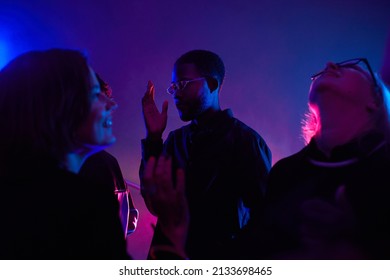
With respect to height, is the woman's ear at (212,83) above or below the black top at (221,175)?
above

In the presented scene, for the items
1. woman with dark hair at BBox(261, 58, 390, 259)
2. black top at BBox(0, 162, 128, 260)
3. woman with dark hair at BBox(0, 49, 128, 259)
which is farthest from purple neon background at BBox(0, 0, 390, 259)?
black top at BBox(0, 162, 128, 260)

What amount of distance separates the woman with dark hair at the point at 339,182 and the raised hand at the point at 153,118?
56 centimetres

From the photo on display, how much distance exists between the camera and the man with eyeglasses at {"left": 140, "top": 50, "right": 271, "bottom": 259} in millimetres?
1348

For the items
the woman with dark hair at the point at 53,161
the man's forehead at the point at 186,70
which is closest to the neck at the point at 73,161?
the woman with dark hair at the point at 53,161

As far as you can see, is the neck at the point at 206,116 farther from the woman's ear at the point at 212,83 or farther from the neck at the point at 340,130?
the neck at the point at 340,130

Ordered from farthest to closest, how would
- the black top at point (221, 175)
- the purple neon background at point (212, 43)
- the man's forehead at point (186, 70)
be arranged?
the purple neon background at point (212, 43) < the man's forehead at point (186, 70) < the black top at point (221, 175)

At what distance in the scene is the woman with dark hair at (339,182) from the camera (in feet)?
2.78

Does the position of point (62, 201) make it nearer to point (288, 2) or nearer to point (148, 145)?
point (148, 145)

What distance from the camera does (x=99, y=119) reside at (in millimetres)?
926

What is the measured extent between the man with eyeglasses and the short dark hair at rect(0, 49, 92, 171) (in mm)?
570

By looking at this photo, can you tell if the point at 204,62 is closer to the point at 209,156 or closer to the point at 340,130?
the point at 209,156

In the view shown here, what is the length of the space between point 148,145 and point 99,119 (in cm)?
53

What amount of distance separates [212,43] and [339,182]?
4.10ft
